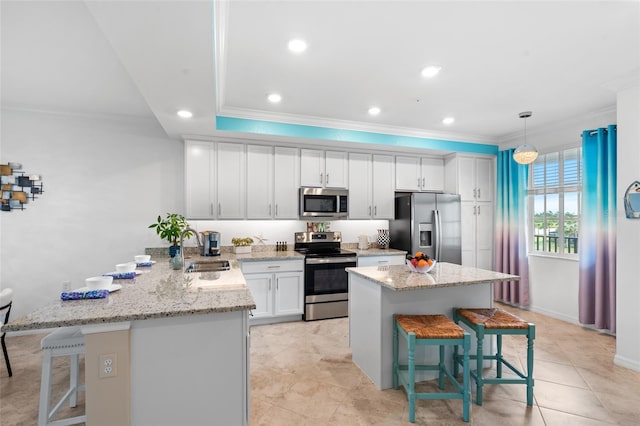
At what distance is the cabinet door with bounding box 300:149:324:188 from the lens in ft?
15.0

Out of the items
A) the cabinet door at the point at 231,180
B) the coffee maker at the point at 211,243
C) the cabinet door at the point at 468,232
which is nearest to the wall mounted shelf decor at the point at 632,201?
the cabinet door at the point at 468,232

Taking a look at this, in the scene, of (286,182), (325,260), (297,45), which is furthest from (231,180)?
(297,45)

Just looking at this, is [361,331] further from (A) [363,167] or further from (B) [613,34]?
(B) [613,34]

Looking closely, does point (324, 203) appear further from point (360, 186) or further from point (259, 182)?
point (259, 182)

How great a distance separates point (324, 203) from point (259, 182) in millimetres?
980

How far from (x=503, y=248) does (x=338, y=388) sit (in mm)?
3751

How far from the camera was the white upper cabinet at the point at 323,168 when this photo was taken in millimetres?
4574

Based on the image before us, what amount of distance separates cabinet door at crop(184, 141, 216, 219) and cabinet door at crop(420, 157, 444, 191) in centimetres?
328

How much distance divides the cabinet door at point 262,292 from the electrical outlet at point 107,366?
242cm

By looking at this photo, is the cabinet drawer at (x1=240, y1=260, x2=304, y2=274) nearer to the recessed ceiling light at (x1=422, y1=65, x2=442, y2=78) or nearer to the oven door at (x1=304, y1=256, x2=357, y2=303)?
the oven door at (x1=304, y1=256, x2=357, y2=303)

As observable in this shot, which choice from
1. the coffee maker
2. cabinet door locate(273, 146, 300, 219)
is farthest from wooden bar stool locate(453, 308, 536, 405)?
the coffee maker

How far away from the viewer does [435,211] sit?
482 cm

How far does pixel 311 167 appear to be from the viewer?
15.1 feet

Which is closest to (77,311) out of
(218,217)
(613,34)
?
(218,217)
